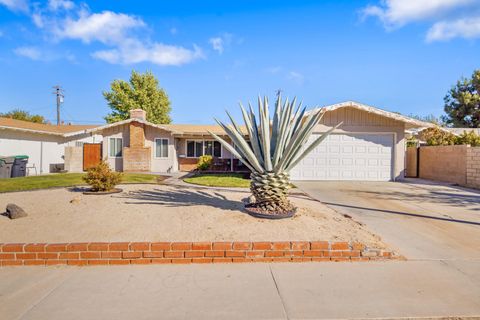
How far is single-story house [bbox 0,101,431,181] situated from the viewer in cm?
1361

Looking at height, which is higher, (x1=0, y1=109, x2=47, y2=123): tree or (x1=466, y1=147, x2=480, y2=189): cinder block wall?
(x1=0, y1=109, x2=47, y2=123): tree

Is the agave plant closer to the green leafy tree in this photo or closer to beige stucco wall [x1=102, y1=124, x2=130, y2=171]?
the green leafy tree

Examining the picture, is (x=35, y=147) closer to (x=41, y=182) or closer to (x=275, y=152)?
(x=41, y=182)

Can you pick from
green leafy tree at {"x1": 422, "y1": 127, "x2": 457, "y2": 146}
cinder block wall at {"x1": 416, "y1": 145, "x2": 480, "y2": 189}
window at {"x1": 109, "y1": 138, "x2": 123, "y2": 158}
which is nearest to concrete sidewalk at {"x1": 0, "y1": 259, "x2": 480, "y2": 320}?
cinder block wall at {"x1": 416, "y1": 145, "x2": 480, "y2": 189}

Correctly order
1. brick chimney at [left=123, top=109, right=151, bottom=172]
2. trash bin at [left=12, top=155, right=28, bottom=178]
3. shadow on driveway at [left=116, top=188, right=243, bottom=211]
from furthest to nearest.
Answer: brick chimney at [left=123, top=109, right=151, bottom=172] < trash bin at [left=12, top=155, right=28, bottom=178] < shadow on driveway at [left=116, top=188, right=243, bottom=211]

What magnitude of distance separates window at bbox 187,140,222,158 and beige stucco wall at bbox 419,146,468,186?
1252 cm

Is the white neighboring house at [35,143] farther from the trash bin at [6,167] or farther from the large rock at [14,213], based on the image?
the large rock at [14,213]

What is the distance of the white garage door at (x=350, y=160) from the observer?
1361 centimetres

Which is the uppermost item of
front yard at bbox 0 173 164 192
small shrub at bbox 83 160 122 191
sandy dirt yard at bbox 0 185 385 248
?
small shrub at bbox 83 160 122 191

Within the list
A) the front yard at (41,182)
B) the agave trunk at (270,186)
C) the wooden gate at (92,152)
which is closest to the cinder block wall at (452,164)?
the agave trunk at (270,186)

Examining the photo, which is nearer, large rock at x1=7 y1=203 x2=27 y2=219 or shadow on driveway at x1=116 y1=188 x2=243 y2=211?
large rock at x1=7 y1=203 x2=27 y2=219

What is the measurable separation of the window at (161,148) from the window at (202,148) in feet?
5.33

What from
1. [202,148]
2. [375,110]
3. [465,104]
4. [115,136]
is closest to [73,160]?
[115,136]

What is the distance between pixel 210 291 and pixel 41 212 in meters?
4.66
